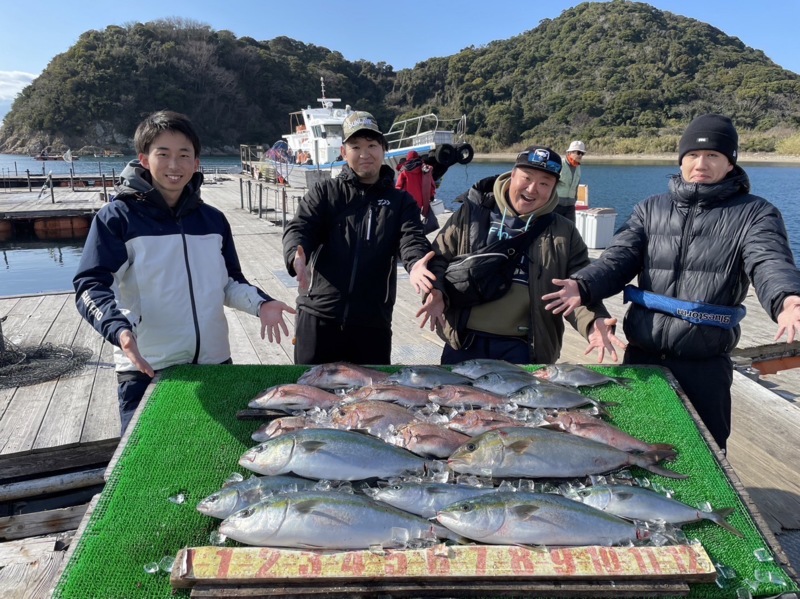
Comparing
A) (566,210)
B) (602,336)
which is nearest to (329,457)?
(602,336)

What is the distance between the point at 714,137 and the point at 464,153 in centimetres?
571

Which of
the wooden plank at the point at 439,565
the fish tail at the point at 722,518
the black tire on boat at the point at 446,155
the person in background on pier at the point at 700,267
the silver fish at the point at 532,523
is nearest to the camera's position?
the wooden plank at the point at 439,565

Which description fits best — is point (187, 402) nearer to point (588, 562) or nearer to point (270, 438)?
point (270, 438)

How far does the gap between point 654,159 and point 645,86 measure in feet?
82.1

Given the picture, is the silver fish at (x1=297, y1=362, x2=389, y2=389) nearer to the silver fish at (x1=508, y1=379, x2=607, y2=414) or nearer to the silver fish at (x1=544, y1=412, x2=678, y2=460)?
the silver fish at (x1=508, y1=379, x2=607, y2=414)

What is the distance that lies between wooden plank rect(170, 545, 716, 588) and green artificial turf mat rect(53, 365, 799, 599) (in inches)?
2.9

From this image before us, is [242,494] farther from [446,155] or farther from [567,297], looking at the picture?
[446,155]

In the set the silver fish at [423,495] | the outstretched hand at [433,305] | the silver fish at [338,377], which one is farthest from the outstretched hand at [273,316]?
the silver fish at [423,495]

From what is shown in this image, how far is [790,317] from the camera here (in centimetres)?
185

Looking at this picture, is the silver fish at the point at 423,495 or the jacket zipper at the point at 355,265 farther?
the jacket zipper at the point at 355,265

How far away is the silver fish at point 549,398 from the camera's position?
7.25 feet

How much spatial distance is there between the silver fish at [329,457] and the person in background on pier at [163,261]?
72 centimetres

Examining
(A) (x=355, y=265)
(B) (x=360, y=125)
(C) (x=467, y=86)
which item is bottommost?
(A) (x=355, y=265)

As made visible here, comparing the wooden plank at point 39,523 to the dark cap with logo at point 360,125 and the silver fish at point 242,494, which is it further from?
the dark cap with logo at point 360,125
